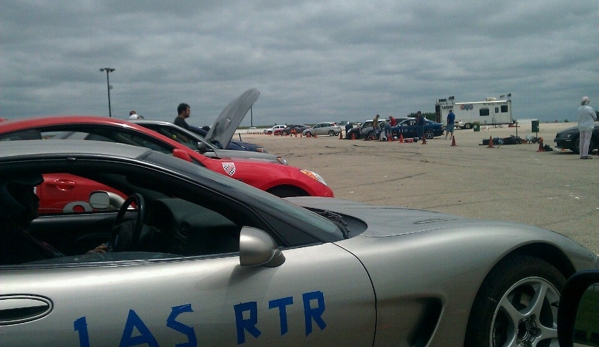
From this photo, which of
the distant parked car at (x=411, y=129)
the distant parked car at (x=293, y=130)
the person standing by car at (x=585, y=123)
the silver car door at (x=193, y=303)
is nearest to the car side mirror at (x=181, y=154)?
the silver car door at (x=193, y=303)

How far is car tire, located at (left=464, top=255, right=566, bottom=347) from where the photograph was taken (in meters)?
2.71

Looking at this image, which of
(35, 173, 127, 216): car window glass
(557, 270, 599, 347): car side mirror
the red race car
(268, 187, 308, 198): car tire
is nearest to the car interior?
(35, 173, 127, 216): car window glass

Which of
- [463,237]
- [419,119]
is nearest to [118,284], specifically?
[463,237]

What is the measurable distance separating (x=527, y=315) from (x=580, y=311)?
1.31m

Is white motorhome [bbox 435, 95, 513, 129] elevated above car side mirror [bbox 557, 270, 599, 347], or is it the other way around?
white motorhome [bbox 435, 95, 513, 129]

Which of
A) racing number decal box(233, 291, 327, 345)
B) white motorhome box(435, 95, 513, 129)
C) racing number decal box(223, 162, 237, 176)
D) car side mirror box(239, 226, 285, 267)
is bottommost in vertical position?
racing number decal box(233, 291, 327, 345)

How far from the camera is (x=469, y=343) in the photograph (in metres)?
2.70

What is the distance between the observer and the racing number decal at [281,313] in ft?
7.14

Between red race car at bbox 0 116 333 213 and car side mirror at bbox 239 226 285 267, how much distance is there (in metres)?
2.96

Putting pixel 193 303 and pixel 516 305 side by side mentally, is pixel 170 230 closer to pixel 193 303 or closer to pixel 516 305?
pixel 193 303

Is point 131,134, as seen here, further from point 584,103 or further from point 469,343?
point 584,103

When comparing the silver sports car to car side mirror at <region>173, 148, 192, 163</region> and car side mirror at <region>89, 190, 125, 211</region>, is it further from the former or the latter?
car side mirror at <region>173, 148, 192, 163</region>

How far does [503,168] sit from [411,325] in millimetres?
11614

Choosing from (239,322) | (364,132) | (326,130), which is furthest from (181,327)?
(326,130)
